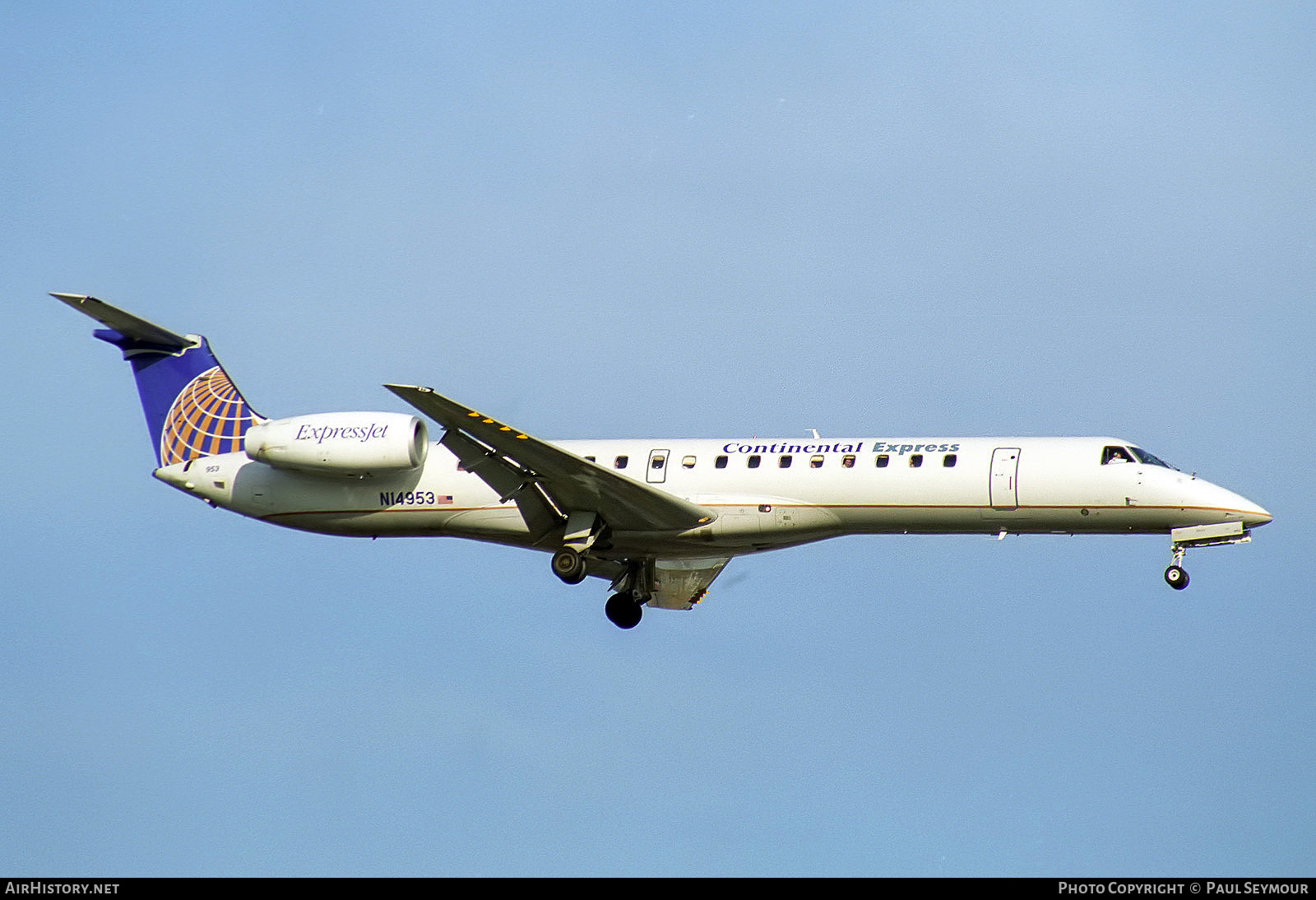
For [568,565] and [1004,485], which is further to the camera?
[568,565]

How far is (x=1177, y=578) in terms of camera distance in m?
29.4

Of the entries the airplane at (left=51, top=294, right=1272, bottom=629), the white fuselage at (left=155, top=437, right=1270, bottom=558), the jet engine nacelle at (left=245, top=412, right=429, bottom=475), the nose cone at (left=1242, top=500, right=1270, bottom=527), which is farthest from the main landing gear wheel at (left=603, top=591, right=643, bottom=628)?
the nose cone at (left=1242, top=500, right=1270, bottom=527)

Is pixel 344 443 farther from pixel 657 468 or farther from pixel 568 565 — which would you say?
pixel 657 468

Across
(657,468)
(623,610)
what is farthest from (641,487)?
(623,610)

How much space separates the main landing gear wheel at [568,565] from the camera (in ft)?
101

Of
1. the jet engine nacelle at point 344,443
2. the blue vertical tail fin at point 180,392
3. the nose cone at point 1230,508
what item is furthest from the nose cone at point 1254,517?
the blue vertical tail fin at point 180,392

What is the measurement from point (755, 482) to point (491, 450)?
14.9ft

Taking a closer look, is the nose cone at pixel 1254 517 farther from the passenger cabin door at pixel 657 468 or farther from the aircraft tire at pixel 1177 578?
the passenger cabin door at pixel 657 468

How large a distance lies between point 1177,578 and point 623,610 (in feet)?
33.1

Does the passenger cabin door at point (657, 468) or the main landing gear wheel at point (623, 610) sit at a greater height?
the passenger cabin door at point (657, 468)

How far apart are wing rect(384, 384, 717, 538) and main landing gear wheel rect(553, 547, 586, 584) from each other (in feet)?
2.46

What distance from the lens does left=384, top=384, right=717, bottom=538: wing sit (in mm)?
29312

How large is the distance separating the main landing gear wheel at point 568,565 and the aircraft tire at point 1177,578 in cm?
972
